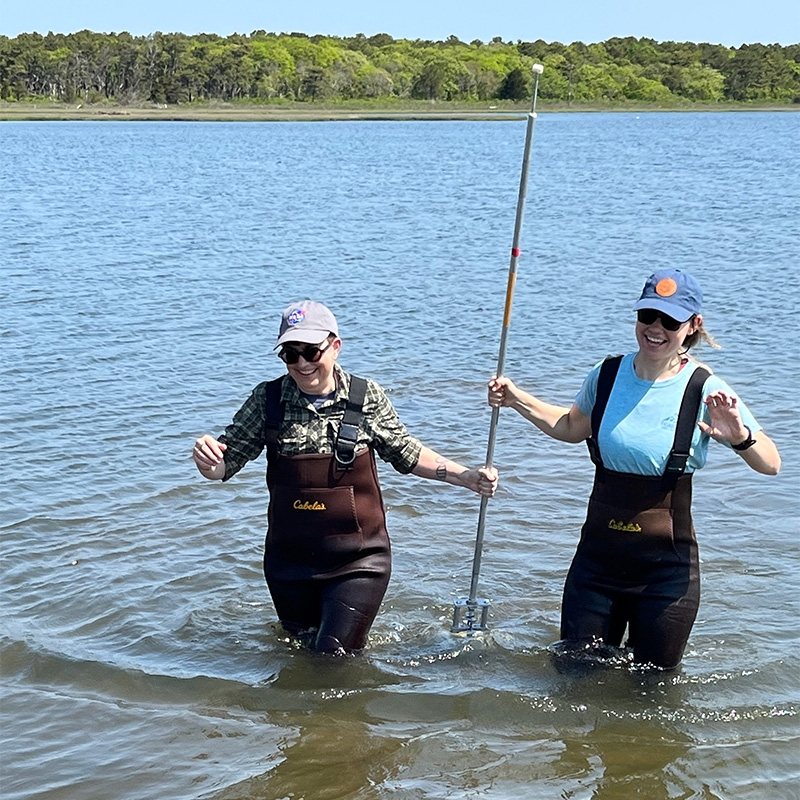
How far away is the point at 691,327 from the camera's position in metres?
5.72

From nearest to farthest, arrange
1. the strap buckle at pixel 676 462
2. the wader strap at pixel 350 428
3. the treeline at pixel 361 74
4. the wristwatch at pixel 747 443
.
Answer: the wristwatch at pixel 747 443 < the strap buckle at pixel 676 462 < the wader strap at pixel 350 428 < the treeline at pixel 361 74

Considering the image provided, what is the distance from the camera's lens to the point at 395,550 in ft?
30.4

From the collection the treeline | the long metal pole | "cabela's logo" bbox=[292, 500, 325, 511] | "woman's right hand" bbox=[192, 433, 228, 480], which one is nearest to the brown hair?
the long metal pole

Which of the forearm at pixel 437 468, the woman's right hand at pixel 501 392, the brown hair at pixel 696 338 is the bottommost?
the forearm at pixel 437 468

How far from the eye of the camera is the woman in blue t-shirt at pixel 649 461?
221 inches

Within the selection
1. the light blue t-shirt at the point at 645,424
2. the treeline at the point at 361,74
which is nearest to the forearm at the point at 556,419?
the light blue t-shirt at the point at 645,424

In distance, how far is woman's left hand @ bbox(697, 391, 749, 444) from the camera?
17.6 feet

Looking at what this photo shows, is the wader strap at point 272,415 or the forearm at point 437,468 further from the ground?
the wader strap at point 272,415

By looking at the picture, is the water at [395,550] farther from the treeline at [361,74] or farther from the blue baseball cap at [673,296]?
the treeline at [361,74]

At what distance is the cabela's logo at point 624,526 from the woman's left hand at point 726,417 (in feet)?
2.07

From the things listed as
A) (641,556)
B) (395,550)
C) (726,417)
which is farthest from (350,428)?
(395,550)

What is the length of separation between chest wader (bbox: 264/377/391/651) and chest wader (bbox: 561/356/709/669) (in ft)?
3.43

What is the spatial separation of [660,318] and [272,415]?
1919 mm

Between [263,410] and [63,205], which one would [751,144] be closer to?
[63,205]
